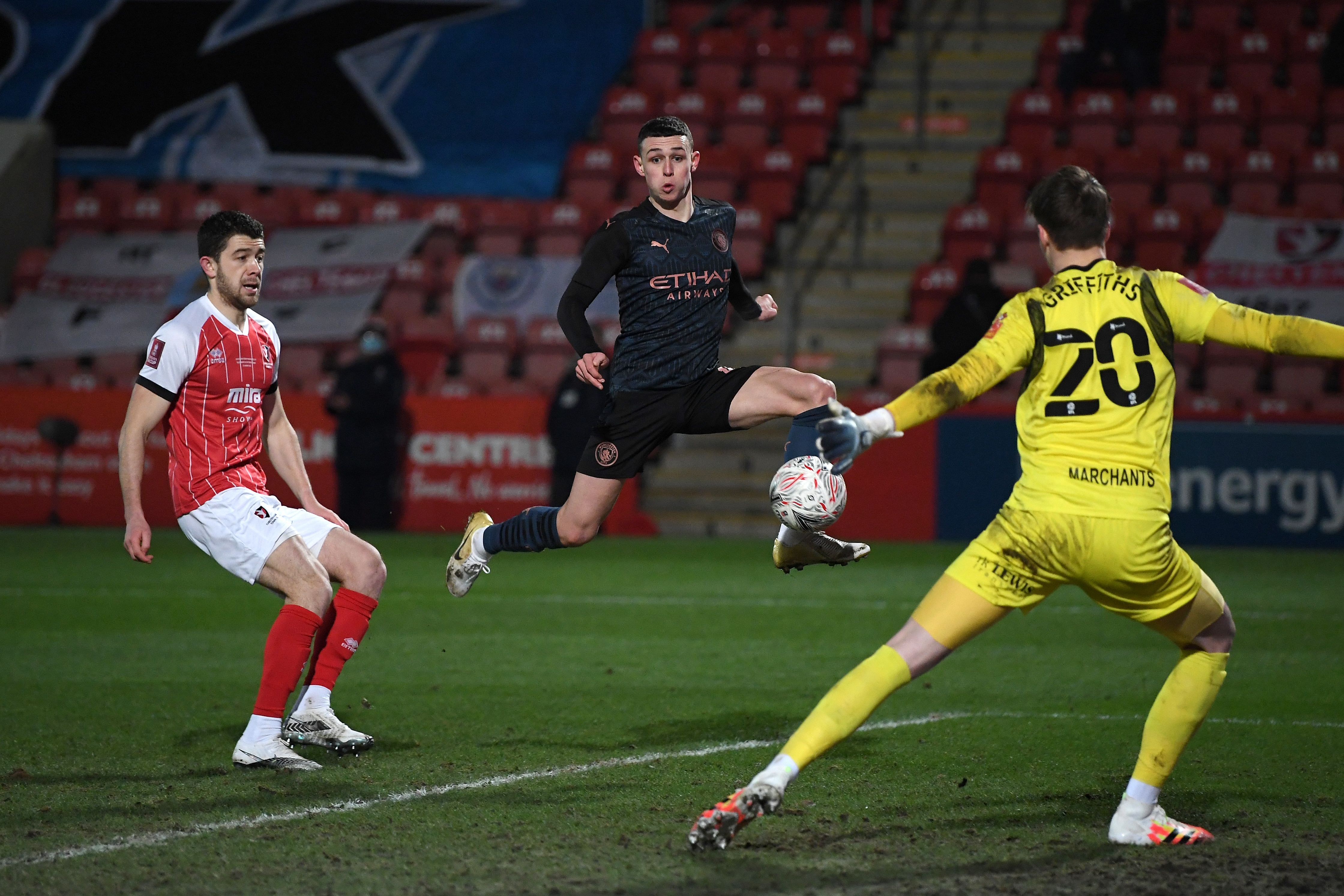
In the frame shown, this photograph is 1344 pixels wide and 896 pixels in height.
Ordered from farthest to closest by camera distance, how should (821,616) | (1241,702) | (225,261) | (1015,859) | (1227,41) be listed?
(1227,41) < (821,616) < (1241,702) < (225,261) < (1015,859)

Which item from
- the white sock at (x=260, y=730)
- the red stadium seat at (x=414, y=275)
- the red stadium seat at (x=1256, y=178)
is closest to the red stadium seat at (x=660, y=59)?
the red stadium seat at (x=414, y=275)

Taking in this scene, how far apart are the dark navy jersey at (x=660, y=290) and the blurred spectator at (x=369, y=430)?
30.4ft

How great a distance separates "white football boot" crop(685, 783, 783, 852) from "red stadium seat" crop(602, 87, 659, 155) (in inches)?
647

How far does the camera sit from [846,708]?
4242mm

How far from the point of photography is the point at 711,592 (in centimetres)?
1143

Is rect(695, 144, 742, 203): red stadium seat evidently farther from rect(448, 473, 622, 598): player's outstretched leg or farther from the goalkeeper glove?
the goalkeeper glove

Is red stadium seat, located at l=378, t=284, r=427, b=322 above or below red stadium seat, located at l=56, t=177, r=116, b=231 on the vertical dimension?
below

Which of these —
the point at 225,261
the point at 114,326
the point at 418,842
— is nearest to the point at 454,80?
the point at 114,326

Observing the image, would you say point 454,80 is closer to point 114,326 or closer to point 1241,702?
point 114,326

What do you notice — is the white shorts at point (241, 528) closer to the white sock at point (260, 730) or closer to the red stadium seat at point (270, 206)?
the white sock at point (260, 730)

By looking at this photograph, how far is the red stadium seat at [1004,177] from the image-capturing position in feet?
60.3

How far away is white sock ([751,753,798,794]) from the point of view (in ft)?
13.6

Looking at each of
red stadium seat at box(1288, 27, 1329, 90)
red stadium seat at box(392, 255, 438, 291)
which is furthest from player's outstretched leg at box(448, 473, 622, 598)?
red stadium seat at box(1288, 27, 1329, 90)

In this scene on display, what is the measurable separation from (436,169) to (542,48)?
2233 mm
